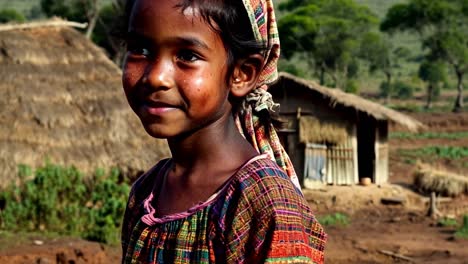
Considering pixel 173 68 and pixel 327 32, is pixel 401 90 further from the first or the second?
pixel 173 68

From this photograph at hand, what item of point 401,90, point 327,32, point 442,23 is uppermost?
point 442,23

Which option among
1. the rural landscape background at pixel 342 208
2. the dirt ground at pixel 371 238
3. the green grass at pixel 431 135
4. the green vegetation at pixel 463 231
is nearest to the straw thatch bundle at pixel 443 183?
the rural landscape background at pixel 342 208

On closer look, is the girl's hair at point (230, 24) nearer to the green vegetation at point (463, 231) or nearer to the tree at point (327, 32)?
the green vegetation at point (463, 231)

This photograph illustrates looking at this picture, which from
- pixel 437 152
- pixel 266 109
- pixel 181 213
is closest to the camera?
pixel 181 213

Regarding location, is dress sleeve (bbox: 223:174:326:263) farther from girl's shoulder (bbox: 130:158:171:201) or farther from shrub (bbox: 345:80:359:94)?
shrub (bbox: 345:80:359:94)

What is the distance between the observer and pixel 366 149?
49.2 feet

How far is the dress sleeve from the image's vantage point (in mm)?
1341

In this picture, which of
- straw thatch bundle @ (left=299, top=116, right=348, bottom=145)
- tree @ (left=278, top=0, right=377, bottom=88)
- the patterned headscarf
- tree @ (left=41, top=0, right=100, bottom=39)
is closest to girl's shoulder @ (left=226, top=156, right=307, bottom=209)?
the patterned headscarf

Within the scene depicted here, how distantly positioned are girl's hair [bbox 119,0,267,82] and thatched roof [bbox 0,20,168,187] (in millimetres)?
7796

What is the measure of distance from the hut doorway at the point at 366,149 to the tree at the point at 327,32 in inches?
490

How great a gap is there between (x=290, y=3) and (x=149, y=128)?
113 feet

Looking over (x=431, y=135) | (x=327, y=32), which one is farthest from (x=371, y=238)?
(x=327, y=32)

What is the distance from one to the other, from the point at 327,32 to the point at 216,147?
2942cm

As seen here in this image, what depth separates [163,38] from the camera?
56.1 inches
